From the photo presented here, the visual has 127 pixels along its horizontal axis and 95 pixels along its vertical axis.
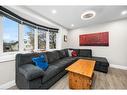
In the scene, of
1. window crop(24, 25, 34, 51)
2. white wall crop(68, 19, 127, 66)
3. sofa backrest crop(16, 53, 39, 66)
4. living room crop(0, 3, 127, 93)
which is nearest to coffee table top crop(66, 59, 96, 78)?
living room crop(0, 3, 127, 93)

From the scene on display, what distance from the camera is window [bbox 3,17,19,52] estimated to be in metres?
2.28

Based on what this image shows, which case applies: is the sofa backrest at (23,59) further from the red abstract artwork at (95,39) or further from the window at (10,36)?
the red abstract artwork at (95,39)

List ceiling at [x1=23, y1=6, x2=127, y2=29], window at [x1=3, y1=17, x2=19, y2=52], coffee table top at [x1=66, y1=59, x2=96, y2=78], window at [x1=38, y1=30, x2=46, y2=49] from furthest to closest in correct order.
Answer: window at [x1=38, y1=30, x2=46, y2=49] → ceiling at [x1=23, y1=6, x2=127, y2=29] → window at [x1=3, y1=17, x2=19, y2=52] → coffee table top at [x1=66, y1=59, x2=96, y2=78]

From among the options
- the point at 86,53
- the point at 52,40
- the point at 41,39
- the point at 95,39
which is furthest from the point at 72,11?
the point at 86,53

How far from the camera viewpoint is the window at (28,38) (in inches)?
115

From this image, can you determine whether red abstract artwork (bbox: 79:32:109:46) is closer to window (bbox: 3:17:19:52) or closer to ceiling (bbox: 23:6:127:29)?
ceiling (bbox: 23:6:127:29)

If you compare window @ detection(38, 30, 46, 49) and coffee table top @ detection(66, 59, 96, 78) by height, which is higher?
window @ detection(38, 30, 46, 49)

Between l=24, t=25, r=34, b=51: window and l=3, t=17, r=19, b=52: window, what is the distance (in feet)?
1.11

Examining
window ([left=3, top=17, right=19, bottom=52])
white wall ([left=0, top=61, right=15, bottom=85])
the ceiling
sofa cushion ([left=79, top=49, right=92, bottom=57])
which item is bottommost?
white wall ([left=0, top=61, right=15, bottom=85])

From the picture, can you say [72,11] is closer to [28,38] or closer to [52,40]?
[28,38]

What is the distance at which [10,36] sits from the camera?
2449 mm

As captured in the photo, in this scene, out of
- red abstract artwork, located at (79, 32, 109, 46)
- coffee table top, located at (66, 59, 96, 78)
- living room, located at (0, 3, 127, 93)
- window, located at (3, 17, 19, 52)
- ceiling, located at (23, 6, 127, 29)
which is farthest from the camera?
red abstract artwork, located at (79, 32, 109, 46)
